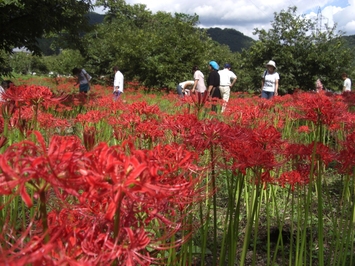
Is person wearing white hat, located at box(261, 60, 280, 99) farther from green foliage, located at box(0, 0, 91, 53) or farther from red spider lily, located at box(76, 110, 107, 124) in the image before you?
red spider lily, located at box(76, 110, 107, 124)

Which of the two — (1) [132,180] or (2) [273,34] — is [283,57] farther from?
(1) [132,180]

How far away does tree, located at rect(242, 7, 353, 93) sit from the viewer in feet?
56.7

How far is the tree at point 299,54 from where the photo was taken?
1730cm

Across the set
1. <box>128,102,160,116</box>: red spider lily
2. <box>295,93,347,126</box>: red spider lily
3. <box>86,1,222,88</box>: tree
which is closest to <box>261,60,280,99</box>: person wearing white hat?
<box>128,102,160,116</box>: red spider lily

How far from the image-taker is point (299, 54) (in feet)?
58.5

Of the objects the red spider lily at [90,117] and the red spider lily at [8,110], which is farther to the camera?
the red spider lily at [90,117]

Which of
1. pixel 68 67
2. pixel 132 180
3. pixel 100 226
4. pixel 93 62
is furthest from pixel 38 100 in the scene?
pixel 68 67

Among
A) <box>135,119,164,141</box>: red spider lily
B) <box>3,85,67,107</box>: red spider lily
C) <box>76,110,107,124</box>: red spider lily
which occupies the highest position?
<box>3,85,67,107</box>: red spider lily

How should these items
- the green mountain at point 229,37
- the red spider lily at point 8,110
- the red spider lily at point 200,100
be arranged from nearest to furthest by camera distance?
the red spider lily at point 8,110 < the red spider lily at point 200,100 < the green mountain at point 229,37

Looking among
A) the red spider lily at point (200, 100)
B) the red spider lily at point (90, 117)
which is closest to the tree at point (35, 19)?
the red spider lily at point (90, 117)

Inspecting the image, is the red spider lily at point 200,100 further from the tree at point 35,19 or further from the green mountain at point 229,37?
the green mountain at point 229,37

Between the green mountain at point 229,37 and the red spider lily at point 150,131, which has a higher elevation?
the green mountain at point 229,37

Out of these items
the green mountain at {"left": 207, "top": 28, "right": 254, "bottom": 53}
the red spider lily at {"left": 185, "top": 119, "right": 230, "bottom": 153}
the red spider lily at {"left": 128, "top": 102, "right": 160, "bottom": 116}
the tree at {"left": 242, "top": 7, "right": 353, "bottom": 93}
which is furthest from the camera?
the green mountain at {"left": 207, "top": 28, "right": 254, "bottom": 53}

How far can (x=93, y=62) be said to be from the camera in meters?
24.9
